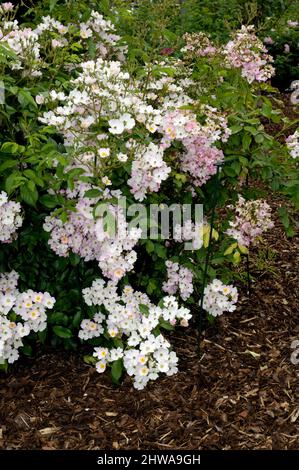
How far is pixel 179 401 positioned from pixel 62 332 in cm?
58

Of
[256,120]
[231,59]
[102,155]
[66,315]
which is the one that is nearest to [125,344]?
[66,315]

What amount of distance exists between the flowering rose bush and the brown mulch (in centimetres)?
11

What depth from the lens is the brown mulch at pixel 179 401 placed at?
8.07 feet

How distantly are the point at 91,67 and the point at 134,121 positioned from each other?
0.31 meters

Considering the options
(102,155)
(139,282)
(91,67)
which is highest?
(91,67)

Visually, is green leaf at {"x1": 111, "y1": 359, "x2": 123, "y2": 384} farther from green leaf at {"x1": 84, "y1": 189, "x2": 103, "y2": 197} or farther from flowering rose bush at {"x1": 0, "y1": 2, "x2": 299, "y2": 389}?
green leaf at {"x1": 84, "y1": 189, "x2": 103, "y2": 197}

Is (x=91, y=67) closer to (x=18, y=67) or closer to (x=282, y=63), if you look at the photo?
(x=18, y=67)

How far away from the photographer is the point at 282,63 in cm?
800

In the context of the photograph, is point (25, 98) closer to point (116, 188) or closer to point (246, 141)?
point (116, 188)

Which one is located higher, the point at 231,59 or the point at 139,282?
the point at 231,59

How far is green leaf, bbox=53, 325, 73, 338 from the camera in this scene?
2.72 metres

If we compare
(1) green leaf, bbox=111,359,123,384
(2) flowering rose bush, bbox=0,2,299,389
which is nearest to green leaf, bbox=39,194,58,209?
(2) flowering rose bush, bbox=0,2,299,389
